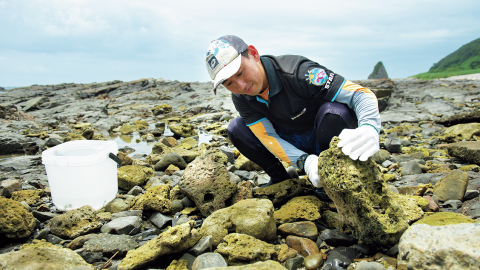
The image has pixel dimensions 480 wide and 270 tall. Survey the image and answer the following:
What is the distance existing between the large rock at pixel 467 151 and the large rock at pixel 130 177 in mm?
3785

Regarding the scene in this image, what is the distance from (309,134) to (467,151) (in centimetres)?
204

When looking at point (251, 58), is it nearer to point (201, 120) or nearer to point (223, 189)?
point (223, 189)

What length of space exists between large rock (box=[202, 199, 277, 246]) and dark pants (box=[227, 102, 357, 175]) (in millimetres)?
838

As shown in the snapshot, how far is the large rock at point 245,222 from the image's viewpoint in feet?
6.54

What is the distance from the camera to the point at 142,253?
180cm

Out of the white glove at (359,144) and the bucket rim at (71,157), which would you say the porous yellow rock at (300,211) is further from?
the bucket rim at (71,157)

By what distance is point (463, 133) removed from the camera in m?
4.85

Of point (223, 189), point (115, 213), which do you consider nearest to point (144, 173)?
point (115, 213)

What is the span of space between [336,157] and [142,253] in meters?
1.37

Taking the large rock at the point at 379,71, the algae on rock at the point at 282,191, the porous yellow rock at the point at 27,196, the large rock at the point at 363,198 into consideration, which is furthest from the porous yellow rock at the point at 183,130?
the large rock at the point at 379,71

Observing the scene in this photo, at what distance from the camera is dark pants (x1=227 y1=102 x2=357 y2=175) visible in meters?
2.40

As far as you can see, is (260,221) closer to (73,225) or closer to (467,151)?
(73,225)

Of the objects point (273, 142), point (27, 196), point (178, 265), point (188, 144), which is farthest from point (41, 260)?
point (188, 144)

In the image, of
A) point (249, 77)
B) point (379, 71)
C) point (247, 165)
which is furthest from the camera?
point (379, 71)
